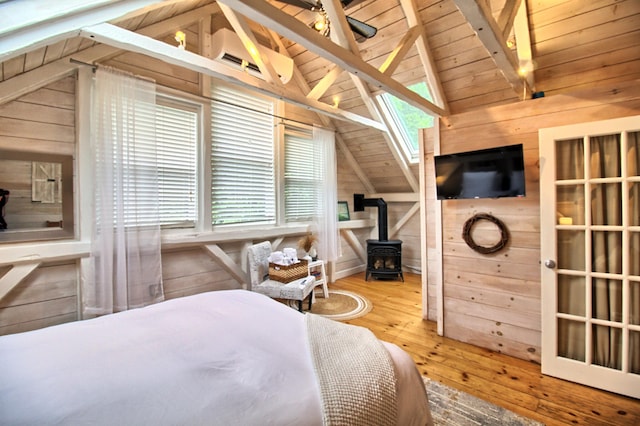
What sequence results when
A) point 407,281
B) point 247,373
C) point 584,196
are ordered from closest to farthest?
point 247,373
point 584,196
point 407,281

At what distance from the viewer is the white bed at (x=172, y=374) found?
0.85m

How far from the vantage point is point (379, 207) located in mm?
5000

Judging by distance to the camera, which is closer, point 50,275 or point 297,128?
point 50,275

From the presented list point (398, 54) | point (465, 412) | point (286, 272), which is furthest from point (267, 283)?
point (398, 54)

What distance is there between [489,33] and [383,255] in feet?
11.3

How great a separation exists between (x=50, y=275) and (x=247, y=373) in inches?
87.2

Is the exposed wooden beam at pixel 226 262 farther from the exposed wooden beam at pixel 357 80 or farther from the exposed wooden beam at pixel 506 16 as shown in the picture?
the exposed wooden beam at pixel 506 16

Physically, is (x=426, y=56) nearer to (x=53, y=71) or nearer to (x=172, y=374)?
(x=53, y=71)

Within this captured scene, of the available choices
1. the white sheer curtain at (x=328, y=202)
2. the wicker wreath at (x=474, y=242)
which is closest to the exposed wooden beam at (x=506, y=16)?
the wicker wreath at (x=474, y=242)

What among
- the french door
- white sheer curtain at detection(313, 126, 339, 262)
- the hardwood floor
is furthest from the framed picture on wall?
the french door

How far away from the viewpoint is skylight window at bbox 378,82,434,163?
4035 mm

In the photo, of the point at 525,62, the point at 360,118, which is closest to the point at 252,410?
the point at 525,62

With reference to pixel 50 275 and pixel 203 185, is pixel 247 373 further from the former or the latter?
pixel 203 185

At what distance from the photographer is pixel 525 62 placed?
2.47 m
